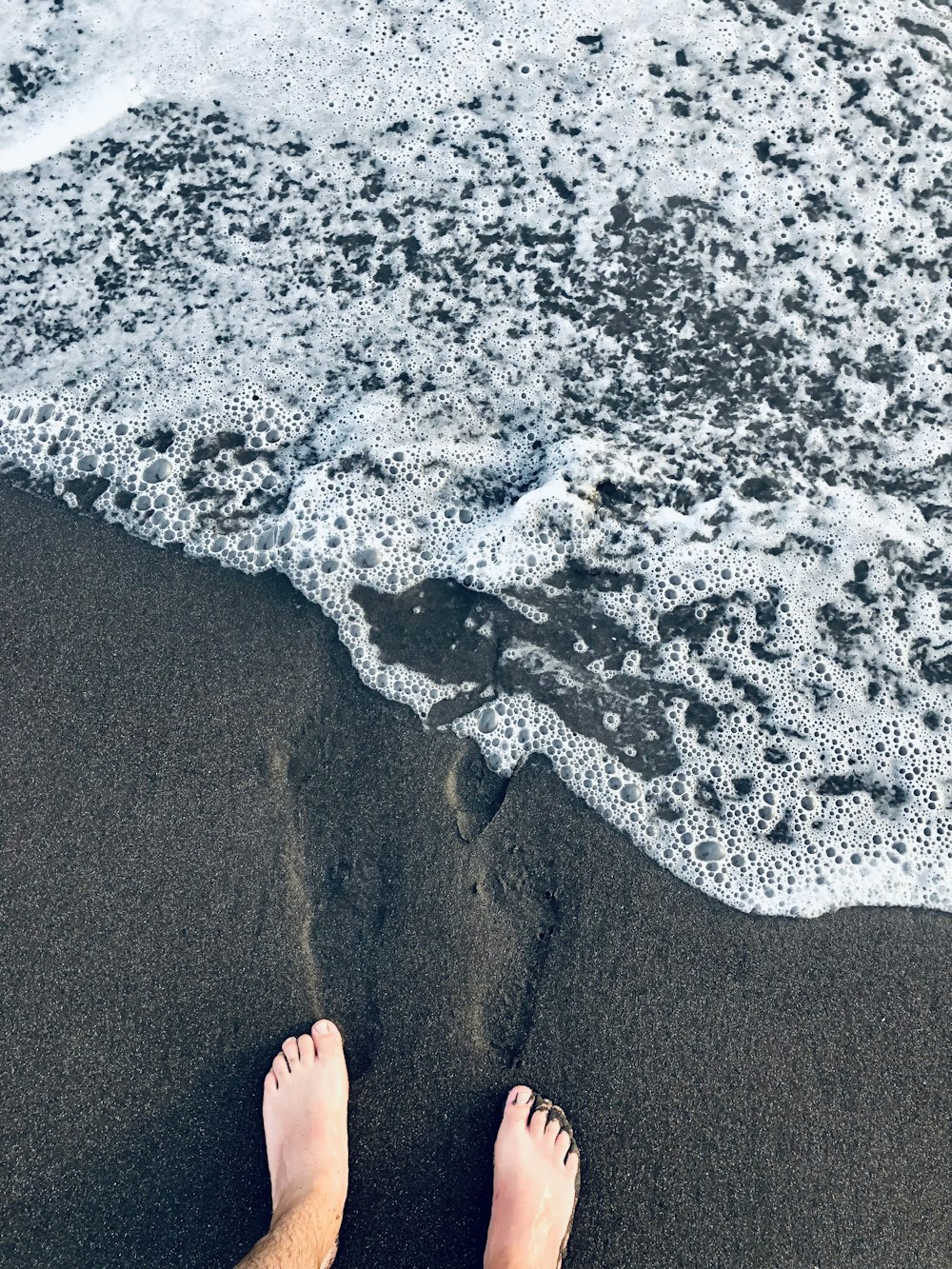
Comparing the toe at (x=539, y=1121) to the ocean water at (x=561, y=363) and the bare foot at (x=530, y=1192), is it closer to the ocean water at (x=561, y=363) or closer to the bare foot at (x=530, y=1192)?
the bare foot at (x=530, y=1192)

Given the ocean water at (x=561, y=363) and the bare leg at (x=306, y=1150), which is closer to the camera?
the bare leg at (x=306, y=1150)

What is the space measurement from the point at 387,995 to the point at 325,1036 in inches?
7.9

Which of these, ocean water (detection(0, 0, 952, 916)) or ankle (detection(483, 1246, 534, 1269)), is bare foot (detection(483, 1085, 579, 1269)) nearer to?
ankle (detection(483, 1246, 534, 1269))

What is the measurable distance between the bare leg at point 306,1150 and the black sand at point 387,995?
6 centimetres

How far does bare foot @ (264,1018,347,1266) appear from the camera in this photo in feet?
7.00

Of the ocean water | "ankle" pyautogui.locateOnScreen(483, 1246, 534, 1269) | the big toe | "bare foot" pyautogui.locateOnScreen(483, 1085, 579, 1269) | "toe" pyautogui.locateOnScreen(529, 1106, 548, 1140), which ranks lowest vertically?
"ankle" pyautogui.locateOnScreen(483, 1246, 534, 1269)

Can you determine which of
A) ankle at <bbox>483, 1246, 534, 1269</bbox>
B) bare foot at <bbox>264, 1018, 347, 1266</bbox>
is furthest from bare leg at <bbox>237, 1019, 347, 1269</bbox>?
ankle at <bbox>483, 1246, 534, 1269</bbox>

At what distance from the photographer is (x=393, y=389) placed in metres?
2.93

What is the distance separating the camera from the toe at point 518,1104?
87.5 inches

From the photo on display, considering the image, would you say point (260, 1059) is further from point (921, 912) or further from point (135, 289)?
point (135, 289)

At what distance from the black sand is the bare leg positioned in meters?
0.06

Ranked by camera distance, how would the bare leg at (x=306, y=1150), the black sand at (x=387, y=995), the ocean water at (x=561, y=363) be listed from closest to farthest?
the bare leg at (x=306, y=1150) < the black sand at (x=387, y=995) < the ocean water at (x=561, y=363)

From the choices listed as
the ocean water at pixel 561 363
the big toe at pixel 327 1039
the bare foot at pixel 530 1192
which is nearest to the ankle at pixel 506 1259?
the bare foot at pixel 530 1192

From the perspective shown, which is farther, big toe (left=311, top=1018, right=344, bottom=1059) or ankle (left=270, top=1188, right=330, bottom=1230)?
big toe (left=311, top=1018, right=344, bottom=1059)
